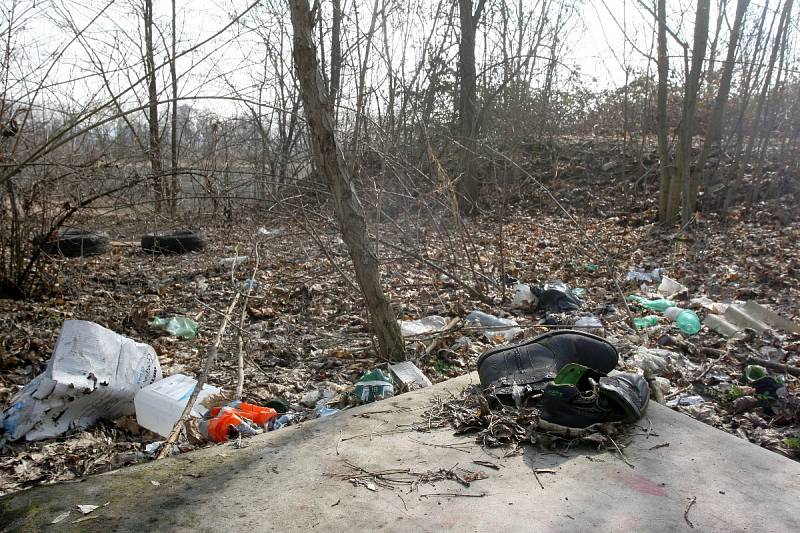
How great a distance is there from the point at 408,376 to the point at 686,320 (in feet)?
7.97

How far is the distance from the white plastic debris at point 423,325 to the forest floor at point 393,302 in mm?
258

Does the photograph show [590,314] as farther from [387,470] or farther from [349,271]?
[387,470]

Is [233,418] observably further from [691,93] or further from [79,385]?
[691,93]

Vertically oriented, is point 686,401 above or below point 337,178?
below

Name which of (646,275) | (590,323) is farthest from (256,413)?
(646,275)

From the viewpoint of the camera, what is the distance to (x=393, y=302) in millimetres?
5621

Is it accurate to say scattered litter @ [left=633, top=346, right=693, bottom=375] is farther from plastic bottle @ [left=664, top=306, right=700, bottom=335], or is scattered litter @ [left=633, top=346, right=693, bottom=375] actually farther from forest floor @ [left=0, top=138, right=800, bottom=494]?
plastic bottle @ [left=664, top=306, right=700, bottom=335]

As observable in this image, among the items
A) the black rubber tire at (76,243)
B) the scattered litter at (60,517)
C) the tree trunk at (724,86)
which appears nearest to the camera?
the scattered litter at (60,517)

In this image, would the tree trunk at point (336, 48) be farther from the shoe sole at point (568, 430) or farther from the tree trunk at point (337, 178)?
the shoe sole at point (568, 430)

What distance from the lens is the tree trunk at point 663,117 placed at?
879 centimetres

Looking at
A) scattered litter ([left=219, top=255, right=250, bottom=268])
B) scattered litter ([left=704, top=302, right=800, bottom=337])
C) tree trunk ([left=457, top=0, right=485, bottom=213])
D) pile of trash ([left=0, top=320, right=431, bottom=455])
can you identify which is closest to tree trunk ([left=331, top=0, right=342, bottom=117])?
scattered litter ([left=219, top=255, right=250, bottom=268])

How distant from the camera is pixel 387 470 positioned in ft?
7.84

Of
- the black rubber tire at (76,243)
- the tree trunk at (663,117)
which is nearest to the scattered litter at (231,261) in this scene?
the black rubber tire at (76,243)

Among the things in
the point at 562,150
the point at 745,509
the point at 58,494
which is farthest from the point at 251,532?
the point at 562,150
